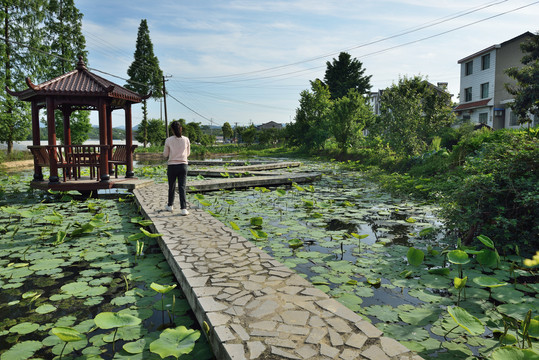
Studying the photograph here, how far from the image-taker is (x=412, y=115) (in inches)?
563

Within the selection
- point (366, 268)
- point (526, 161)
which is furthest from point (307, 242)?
point (526, 161)

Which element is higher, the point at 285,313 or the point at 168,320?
the point at 285,313

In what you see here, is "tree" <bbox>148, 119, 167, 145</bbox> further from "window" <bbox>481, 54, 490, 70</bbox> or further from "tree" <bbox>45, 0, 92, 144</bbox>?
"window" <bbox>481, 54, 490, 70</bbox>

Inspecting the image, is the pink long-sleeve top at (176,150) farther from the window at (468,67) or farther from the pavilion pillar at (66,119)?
the window at (468,67)

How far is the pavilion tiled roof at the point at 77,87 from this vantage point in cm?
803

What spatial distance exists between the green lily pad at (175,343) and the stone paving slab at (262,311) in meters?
0.17

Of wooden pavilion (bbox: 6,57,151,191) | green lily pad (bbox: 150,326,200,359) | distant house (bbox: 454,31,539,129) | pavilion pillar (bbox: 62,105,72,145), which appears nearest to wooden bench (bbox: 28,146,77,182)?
wooden pavilion (bbox: 6,57,151,191)

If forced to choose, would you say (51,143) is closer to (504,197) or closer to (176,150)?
(176,150)

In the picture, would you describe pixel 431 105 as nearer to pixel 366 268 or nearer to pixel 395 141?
pixel 395 141

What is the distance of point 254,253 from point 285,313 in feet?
4.85

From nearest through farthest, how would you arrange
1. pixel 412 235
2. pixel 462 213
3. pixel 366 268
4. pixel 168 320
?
1. pixel 168 320
2. pixel 366 268
3. pixel 462 213
4. pixel 412 235

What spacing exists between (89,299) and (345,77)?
4102 cm

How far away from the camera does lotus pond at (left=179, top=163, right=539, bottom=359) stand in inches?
95.7

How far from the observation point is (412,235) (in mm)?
5402
